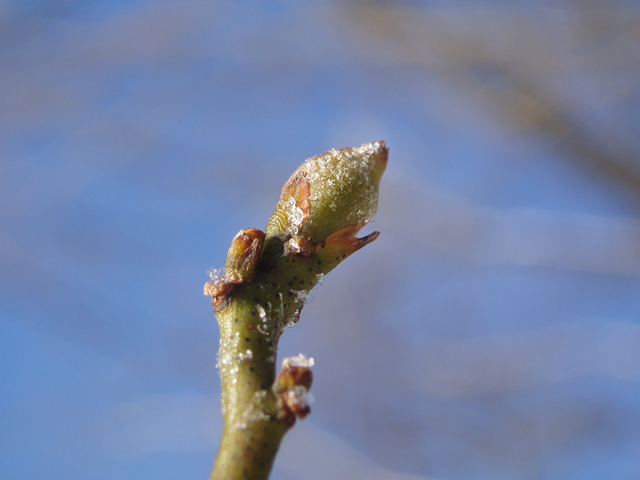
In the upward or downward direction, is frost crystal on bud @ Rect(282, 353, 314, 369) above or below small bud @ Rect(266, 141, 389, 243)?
below

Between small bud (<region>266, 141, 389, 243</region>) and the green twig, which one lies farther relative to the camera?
small bud (<region>266, 141, 389, 243</region>)

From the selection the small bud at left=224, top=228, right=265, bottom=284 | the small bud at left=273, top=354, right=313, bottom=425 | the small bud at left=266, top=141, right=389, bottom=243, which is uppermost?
the small bud at left=266, top=141, right=389, bottom=243

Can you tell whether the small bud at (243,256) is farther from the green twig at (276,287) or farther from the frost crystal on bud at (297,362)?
the frost crystal on bud at (297,362)

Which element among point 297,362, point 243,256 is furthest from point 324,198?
point 297,362

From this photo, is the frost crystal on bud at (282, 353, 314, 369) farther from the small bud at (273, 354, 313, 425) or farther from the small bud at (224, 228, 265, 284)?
the small bud at (224, 228, 265, 284)

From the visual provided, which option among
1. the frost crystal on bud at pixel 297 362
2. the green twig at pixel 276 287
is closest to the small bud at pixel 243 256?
the green twig at pixel 276 287

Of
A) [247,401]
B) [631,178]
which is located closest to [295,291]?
[247,401]

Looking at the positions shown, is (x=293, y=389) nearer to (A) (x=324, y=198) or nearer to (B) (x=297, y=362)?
(B) (x=297, y=362)

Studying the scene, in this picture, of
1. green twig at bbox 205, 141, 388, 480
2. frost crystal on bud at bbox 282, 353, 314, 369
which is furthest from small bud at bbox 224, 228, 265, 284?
frost crystal on bud at bbox 282, 353, 314, 369
